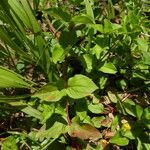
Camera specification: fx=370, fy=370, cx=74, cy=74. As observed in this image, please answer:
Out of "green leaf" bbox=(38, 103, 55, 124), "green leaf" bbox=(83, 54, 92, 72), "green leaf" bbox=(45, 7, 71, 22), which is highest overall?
"green leaf" bbox=(45, 7, 71, 22)

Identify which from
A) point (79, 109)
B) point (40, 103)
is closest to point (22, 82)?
point (40, 103)

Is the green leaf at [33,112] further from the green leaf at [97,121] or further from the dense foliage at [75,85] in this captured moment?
the green leaf at [97,121]

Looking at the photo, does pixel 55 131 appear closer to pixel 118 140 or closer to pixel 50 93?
pixel 50 93

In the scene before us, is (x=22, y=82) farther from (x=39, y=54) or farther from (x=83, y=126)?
(x=83, y=126)

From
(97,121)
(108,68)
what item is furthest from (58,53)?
(97,121)

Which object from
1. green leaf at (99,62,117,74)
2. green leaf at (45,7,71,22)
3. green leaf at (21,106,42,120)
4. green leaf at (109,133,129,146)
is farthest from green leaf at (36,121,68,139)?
green leaf at (45,7,71,22)

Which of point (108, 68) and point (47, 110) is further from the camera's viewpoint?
point (108, 68)

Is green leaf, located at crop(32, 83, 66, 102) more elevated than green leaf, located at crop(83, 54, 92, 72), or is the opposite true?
green leaf, located at crop(32, 83, 66, 102)

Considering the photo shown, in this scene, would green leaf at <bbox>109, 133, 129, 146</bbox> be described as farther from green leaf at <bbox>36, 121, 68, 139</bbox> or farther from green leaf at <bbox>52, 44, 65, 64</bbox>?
green leaf at <bbox>52, 44, 65, 64</bbox>
